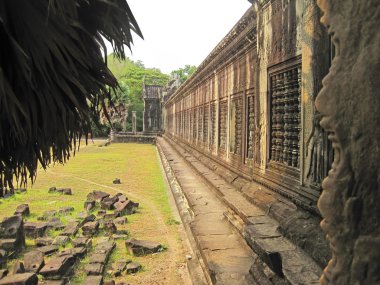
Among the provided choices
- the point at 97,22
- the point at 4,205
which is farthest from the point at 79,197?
the point at 97,22

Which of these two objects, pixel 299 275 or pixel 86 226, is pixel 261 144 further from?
pixel 86 226

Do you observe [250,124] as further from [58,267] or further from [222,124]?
[58,267]

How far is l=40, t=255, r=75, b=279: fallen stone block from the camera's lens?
416 cm

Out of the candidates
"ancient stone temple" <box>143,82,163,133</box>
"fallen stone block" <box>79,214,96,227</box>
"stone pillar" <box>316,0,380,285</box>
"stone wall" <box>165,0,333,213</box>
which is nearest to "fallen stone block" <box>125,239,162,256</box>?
"fallen stone block" <box>79,214,96,227</box>

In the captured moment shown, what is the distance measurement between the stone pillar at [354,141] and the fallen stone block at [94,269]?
360cm

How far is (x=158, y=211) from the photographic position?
24.9 feet

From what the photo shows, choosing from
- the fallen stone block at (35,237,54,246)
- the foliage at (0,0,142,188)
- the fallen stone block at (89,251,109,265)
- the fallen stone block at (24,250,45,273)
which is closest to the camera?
the foliage at (0,0,142,188)

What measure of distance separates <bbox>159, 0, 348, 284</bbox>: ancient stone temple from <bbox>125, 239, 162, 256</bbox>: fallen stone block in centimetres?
131

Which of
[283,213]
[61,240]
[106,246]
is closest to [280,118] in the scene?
[283,213]

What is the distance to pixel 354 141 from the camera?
117 centimetres

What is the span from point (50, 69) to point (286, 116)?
237cm

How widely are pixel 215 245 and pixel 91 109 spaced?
81.3 inches

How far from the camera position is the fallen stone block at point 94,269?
13.9ft

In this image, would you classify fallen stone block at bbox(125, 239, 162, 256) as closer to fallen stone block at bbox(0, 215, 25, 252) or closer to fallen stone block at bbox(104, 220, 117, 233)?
fallen stone block at bbox(104, 220, 117, 233)
